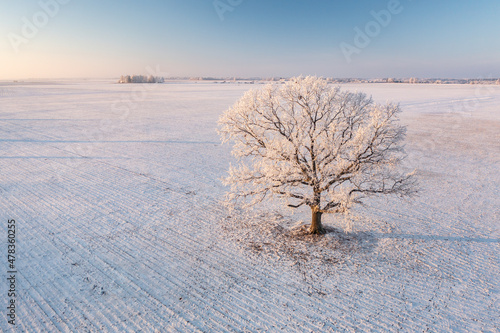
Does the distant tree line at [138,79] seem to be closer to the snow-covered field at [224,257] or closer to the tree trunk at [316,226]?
the snow-covered field at [224,257]

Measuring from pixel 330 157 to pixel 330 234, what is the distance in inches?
141

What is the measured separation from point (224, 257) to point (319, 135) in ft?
19.8

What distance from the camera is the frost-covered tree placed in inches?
431

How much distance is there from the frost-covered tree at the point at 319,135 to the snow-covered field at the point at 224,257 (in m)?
1.89

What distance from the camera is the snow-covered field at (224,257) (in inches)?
331

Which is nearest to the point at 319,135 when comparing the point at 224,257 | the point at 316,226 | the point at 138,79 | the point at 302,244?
the point at 316,226

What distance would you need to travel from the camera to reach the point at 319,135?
1131 cm

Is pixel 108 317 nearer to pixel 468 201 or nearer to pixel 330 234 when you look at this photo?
pixel 330 234

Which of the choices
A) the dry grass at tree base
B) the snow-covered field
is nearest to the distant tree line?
the snow-covered field

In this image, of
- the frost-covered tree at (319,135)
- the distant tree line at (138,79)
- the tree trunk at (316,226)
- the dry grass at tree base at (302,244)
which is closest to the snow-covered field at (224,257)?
the dry grass at tree base at (302,244)

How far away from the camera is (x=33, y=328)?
791cm

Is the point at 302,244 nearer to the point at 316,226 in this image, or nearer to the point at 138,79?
the point at 316,226

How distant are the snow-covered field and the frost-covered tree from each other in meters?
1.89

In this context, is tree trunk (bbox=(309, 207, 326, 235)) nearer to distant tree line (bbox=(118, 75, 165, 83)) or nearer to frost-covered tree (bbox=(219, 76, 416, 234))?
frost-covered tree (bbox=(219, 76, 416, 234))
